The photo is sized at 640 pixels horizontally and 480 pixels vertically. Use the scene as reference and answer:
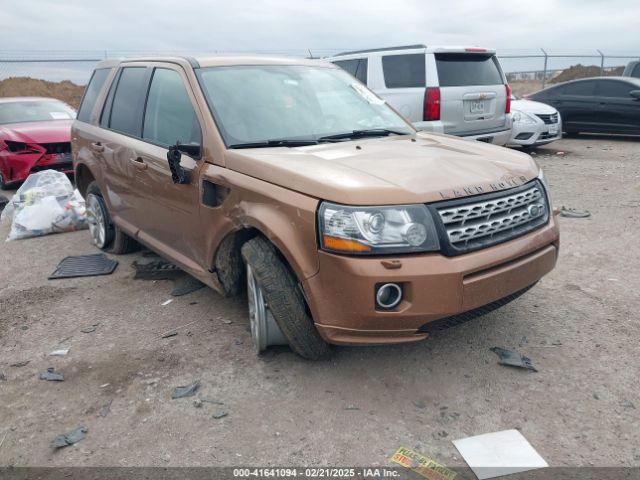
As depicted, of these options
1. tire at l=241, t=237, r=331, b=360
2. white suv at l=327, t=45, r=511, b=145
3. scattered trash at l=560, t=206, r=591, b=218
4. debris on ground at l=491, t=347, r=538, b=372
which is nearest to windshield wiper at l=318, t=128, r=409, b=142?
tire at l=241, t=237, r=331, b=360

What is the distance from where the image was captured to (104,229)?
18.0 ft

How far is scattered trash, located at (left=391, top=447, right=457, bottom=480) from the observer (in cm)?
238

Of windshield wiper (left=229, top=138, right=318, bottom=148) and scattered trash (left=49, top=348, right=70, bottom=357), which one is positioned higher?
windshield wiper (left=229, top=138, right=318, bottom=148)

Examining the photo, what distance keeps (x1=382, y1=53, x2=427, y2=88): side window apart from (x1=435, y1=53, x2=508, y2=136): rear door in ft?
0.83

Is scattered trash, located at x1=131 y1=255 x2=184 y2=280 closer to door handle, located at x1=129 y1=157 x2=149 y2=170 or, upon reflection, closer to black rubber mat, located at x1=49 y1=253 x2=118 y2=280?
black rubber mat, located at x1=49 y1=253 x2=118 y2=280

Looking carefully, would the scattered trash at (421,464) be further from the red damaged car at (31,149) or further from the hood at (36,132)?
the hood at (36,132)

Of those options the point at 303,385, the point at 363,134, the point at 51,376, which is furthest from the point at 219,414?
the point at 363,134

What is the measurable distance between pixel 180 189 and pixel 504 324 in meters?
2.32

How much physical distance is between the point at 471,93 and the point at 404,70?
3.43 feet

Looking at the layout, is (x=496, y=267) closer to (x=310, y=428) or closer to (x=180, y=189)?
(x=310, y=428)

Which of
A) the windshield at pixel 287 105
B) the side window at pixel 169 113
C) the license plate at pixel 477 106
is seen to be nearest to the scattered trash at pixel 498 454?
the windshield at pixel 287 105

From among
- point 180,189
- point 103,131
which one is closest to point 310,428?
point 180,189

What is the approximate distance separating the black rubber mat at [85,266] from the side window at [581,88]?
1106cm

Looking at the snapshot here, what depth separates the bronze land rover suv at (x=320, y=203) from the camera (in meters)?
2.61
